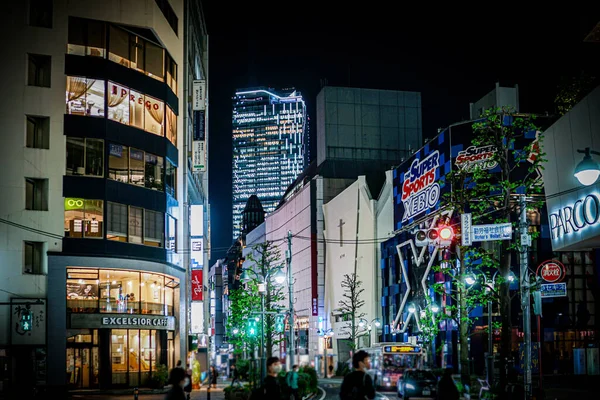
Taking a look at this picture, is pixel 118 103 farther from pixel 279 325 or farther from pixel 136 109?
pixel 279 325

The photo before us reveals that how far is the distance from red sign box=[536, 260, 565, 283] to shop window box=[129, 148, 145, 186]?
28.6 metres

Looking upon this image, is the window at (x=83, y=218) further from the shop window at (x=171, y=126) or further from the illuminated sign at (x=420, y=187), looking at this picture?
the illuminated sign at (x=420, y=187)

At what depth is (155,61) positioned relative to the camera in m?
53.4

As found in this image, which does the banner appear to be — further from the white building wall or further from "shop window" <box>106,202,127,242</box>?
the white building wall

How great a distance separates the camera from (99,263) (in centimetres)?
4722

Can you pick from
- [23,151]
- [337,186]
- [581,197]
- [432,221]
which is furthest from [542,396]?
[337,186]

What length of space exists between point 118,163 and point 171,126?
7.08 metres

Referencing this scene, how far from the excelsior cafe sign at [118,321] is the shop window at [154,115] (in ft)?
40.5

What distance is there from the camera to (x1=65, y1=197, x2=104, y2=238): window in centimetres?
4691

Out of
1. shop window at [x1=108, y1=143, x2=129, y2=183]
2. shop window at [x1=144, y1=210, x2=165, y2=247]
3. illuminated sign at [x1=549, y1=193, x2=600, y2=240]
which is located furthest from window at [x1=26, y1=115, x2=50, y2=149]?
illuminated sign at [x1=549, y1=193, x2=600, y2=240]

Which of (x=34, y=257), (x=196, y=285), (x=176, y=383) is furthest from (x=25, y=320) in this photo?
(x=176, y=383)

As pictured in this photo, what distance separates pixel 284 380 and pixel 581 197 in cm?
1245

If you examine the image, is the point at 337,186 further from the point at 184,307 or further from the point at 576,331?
the point at 184,307

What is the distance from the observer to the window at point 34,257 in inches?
1784
